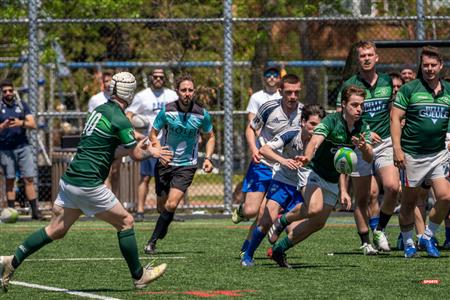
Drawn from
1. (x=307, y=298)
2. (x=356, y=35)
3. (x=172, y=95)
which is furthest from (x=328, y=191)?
(x=356, y=35)

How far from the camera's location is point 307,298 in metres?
9.35

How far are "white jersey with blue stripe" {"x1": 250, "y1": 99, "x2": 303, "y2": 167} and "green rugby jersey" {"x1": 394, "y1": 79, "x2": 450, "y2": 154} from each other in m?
1.08

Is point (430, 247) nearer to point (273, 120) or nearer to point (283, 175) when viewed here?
point (283, 175)

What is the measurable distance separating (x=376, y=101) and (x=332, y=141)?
1.77m

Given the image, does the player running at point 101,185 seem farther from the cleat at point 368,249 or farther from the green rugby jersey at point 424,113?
the cleat at point 368,249

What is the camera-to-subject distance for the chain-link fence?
19.5m

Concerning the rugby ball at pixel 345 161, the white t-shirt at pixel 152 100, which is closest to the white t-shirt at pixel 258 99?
the white t-shirt at pixel 152 100

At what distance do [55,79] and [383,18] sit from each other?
9.52 m

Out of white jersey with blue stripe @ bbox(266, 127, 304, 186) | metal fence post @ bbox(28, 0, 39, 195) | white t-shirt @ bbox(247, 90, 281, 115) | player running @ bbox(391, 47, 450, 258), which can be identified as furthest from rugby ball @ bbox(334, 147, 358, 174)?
metal fence post @ bbox(28, 0, 39, 195)

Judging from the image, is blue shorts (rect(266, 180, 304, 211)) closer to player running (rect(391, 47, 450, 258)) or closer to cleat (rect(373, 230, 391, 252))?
player running (rect(391, 47, 450, 258))

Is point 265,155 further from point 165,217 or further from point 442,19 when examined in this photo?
point 442,19

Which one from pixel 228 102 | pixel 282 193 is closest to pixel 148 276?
pixel 282 193

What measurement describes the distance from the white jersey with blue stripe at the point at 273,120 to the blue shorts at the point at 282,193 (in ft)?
1.88

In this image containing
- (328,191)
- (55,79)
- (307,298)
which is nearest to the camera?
(307,298)
